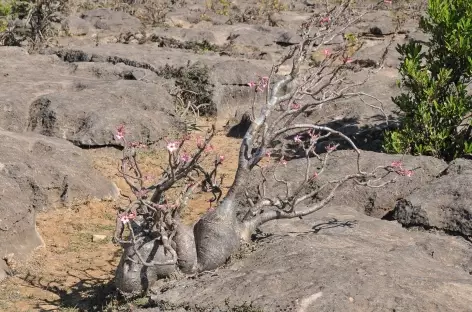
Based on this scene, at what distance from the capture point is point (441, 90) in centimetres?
966

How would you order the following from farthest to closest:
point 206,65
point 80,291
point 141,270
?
point 206,65 < point 80,291 < point 141,270

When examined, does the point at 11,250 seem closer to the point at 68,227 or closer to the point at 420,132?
the point at 68,227

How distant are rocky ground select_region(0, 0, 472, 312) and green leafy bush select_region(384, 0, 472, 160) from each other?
71 cm

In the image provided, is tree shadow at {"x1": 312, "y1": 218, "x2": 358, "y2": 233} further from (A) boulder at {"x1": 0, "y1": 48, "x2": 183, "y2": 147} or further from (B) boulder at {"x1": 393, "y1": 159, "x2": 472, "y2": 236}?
(A) boulder at {"x1": 0, "y1": 48, "x2": 183, "y2": 147}

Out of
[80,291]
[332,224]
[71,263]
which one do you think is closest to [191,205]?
[71,263]

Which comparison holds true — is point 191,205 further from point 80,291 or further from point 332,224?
point 332,224

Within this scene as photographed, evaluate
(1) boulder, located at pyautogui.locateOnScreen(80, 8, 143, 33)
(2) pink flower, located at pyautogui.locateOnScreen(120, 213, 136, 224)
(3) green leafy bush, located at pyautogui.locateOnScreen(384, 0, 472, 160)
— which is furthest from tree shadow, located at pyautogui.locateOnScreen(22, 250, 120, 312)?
(1) boulder, located at pyautogui.locateOnScreen(80, 8, 143, 33)

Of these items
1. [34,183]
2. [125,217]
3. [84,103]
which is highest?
[125,217]

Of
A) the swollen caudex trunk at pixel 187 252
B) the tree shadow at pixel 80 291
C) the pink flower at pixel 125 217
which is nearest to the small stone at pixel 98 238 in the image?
the tree shadow at pixel 80 291

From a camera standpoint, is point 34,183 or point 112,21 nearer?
point 34,183

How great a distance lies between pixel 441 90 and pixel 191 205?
14.1ft

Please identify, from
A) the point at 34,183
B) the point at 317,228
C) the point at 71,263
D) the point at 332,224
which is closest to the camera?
the point at 317,228

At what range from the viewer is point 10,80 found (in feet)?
44.0

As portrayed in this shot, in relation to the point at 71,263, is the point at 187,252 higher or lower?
higher
